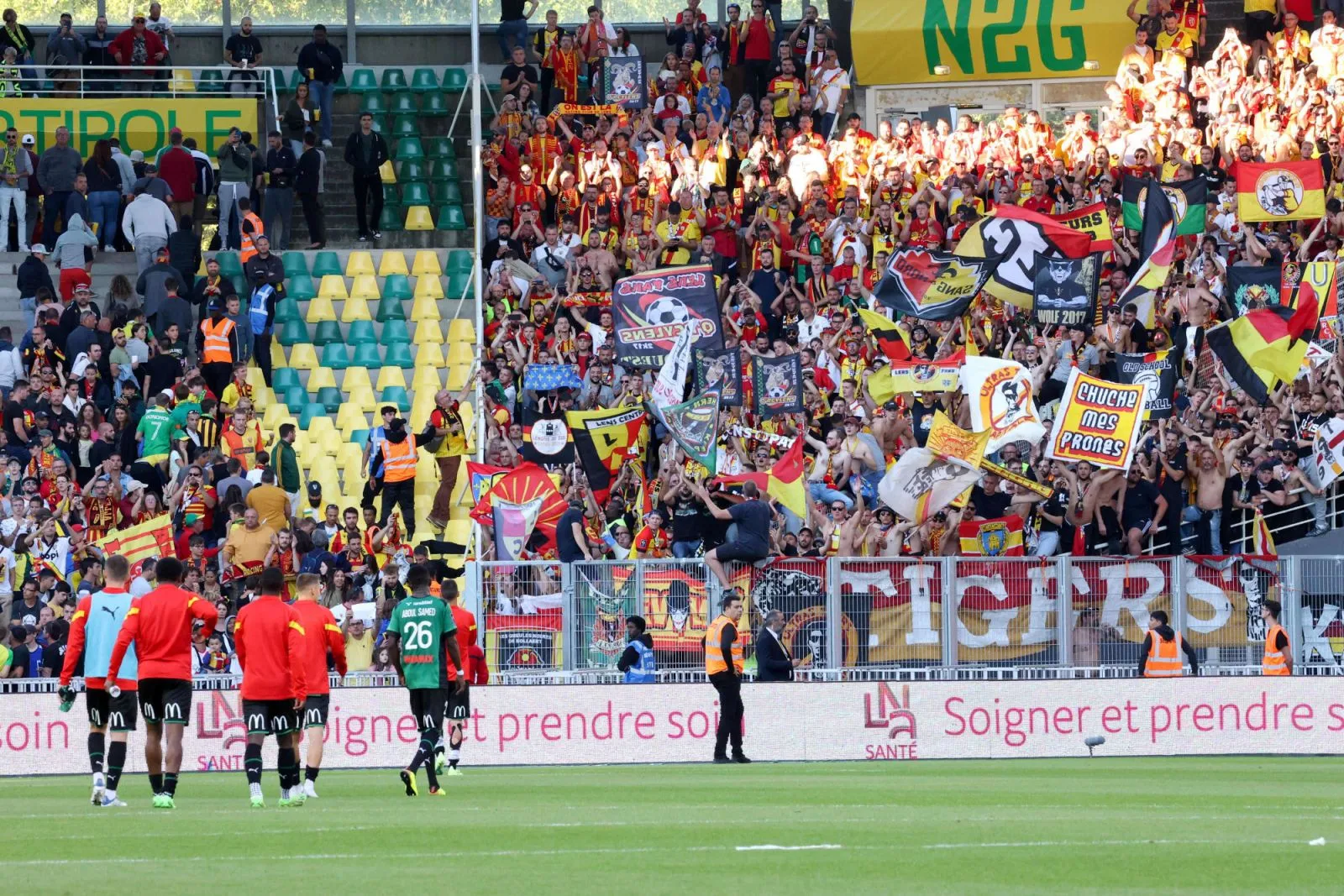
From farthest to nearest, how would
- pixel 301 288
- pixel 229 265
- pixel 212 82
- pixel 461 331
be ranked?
pixel 212 82, pixel 229 265, pixel 301 288, pixel 461 331

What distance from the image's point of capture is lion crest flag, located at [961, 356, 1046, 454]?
23641 mm

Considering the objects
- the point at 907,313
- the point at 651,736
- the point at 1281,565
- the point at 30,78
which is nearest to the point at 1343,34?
the point at 907,313

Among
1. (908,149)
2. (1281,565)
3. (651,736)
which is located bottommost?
(651,736)

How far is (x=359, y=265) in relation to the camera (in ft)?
106

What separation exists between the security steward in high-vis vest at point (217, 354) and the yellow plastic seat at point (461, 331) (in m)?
3.33

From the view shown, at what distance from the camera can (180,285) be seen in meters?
30.2

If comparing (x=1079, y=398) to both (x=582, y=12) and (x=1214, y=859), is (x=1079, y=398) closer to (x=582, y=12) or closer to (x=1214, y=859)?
(x=1214, y=859)

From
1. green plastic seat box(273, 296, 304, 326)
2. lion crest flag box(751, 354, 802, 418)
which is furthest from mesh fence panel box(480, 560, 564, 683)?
green plastic seat box(273, 296, 304, 326)

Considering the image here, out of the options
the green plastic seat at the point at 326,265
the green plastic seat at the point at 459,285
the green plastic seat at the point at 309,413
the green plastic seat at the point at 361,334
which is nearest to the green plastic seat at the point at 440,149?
the green plastic seat at the point at 459,285

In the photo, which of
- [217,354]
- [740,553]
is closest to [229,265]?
[217,354]

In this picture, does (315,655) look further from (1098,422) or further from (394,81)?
(394,81)

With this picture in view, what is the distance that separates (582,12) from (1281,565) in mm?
18962

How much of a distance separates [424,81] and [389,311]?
20.9 feet

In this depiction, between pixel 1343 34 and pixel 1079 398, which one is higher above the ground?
pixel 1343 34
